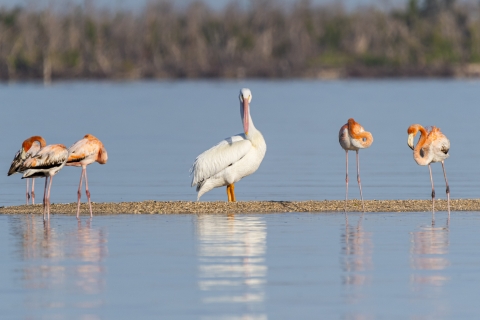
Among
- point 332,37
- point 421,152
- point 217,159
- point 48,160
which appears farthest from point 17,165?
point 332,37

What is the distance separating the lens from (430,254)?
423 inches

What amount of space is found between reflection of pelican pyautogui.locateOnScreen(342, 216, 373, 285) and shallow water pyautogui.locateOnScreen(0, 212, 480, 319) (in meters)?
0.01

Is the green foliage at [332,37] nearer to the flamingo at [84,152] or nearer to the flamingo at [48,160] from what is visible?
the flamingo at [84,152]

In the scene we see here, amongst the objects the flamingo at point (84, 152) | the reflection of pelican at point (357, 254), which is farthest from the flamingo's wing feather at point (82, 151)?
the reflection of pelican at point (357, 254)

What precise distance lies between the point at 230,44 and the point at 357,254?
66.6 m

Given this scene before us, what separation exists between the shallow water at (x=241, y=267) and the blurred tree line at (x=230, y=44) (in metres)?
60.7

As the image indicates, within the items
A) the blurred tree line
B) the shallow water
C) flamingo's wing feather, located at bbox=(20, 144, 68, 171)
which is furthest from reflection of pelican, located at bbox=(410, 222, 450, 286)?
the blurred tree line

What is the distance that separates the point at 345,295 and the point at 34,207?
683 centimetres

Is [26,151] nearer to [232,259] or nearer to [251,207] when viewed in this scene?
[251,207]

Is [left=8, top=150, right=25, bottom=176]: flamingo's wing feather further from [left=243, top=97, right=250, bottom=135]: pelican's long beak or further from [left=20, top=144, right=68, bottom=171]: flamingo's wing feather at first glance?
[left=243, top=97, right=250, bottom=135]: pelican's long beak

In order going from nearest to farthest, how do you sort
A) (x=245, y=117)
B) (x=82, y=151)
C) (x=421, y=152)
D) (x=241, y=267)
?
(x=241, y=267), (x=82, y=151), (x=421, y=152), (x=245, y=117)

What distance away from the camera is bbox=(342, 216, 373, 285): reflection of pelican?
377 inches

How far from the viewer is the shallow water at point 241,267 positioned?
27.7 ft

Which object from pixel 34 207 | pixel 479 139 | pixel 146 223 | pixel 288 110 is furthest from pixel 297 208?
pixel 288 110
